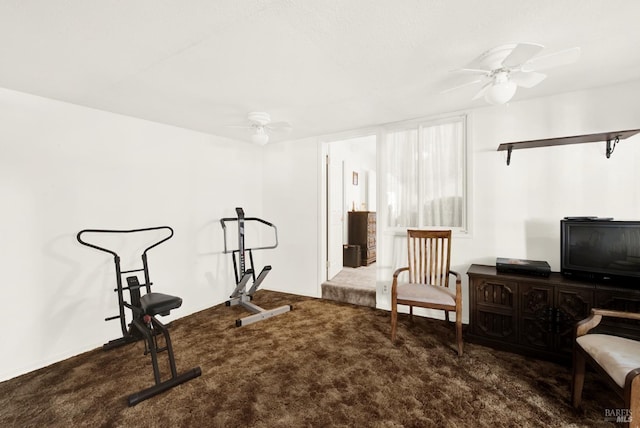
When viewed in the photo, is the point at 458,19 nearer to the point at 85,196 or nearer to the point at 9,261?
the point at 85,196

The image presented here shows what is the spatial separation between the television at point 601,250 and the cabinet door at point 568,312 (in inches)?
10.1

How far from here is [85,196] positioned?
269 cm

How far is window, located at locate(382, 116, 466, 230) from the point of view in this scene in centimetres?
318

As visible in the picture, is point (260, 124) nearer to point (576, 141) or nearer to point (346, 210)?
point (346, 210)

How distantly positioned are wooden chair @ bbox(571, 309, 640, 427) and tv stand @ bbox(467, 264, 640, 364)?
0.47m

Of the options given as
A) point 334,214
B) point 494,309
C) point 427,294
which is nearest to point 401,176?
point 334,214

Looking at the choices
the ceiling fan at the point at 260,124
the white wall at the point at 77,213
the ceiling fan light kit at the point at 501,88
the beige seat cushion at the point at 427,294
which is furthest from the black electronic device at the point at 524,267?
the white wall at the point at 77,213

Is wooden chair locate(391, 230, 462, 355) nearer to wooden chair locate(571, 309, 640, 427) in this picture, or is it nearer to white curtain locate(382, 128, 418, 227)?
white curtain locate(382, 128, 418, 227)

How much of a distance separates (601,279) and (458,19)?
246cm

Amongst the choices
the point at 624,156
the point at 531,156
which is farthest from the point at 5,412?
the point at 624,156

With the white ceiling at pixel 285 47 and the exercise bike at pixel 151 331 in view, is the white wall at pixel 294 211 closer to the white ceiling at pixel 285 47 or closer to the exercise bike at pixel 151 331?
the white ceiling at pixel 285 47

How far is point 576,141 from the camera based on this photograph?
8.36ft

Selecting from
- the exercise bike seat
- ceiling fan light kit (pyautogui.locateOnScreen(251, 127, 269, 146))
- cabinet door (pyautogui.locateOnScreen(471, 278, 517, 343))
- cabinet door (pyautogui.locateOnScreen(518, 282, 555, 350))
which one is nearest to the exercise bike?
the exercise bike seat

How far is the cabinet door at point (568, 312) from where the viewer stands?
2205 millimetres
